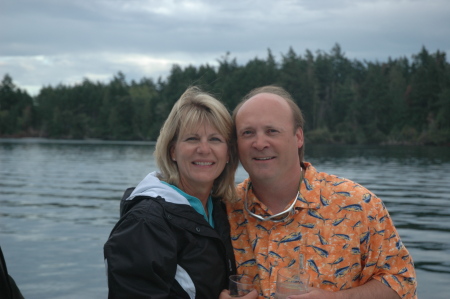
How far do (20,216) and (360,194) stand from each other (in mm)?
18133

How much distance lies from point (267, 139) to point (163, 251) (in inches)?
43.5

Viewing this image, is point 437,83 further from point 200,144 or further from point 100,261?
point 200,144

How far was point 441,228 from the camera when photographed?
18469mm

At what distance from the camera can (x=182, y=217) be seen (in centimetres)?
369

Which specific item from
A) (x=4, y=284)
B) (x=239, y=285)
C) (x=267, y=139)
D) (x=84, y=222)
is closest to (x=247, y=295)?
(x=239, y=285)

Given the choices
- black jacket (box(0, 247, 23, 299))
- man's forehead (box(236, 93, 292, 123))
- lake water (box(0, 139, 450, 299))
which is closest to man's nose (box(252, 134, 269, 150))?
man's forehead (box(236, 93, 292, 123))

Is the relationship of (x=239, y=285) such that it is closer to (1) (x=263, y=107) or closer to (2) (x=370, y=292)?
(2) (x=370, y=292)

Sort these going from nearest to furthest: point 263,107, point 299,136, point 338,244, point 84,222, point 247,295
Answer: point 247,295
point 338,244
point 263,107
point 299,136
point 84,222

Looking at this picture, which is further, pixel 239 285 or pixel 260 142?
pixel 260 142

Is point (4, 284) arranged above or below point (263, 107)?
below

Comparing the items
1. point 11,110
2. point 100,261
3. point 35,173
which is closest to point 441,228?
point 100,261

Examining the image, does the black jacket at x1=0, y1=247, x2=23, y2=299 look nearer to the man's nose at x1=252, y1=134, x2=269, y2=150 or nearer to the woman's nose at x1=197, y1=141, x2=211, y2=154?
the woman's nose at x1=197, y1=141, x2=211, y2=154

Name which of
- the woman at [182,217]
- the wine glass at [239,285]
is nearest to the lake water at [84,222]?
the woman at [182,217]

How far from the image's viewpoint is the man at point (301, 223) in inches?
154
